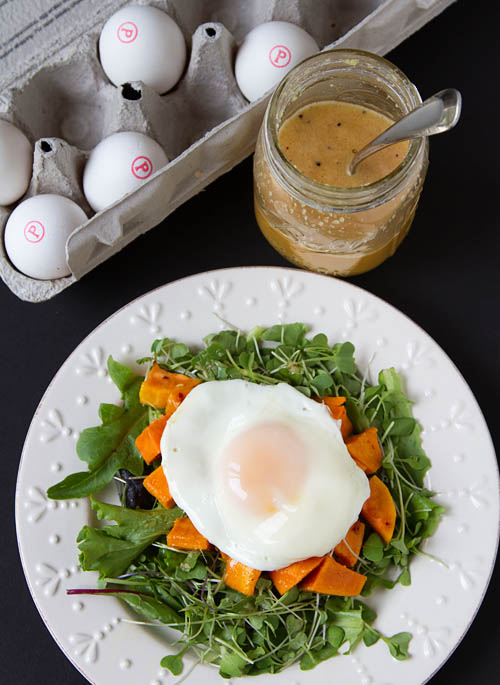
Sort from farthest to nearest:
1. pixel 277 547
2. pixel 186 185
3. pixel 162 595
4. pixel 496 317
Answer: pixel 496 317
pixel 186 185
pixel 162 595
pixel 277 547

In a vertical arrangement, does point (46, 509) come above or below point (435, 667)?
above

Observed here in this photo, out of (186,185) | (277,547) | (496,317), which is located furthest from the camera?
(496,317)

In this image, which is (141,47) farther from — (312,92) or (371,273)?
(371,273)

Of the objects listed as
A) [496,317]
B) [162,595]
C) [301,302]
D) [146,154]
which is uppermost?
[146,154]

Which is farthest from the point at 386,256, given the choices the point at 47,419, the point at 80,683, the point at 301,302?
the point at 80,683

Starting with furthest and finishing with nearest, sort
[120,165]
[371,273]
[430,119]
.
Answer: [371,273], [120,165], [430,119]

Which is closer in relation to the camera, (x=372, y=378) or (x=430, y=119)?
(x=430, y=119)

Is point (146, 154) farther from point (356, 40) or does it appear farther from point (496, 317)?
point (496, 317)

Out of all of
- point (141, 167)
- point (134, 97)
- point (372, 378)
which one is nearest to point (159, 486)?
point (372, 378)
